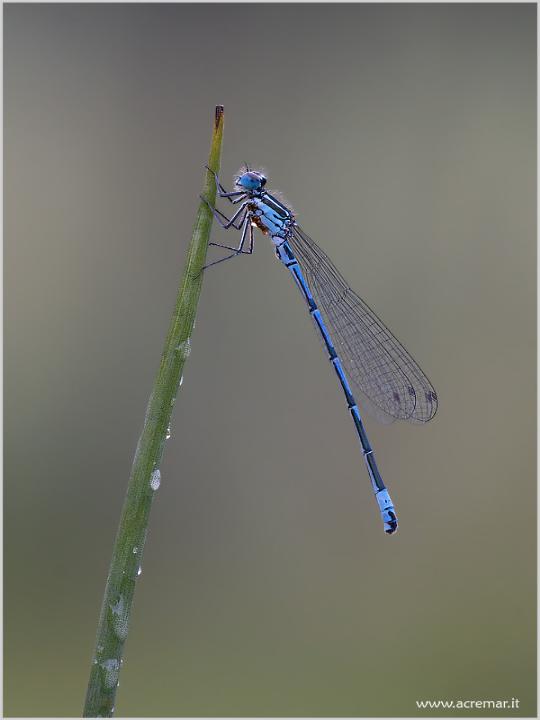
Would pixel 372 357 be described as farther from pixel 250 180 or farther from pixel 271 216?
pixel 250 180

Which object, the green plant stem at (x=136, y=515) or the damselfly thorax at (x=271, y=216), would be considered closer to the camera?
the green plant stem at (x=136, y=515)

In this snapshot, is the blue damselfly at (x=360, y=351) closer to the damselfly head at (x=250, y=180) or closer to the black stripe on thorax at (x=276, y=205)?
the black stripe on thorax at (x=276, y=205)

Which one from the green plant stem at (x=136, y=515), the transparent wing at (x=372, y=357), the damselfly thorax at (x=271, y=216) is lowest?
the green plant stem at (x=136, y=515)

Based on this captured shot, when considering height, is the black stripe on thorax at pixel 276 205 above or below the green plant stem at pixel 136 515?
above

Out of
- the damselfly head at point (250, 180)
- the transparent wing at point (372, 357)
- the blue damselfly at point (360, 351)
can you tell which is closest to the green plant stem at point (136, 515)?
the damselfly head at point (250, 180)

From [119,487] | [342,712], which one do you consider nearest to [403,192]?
[119,487]

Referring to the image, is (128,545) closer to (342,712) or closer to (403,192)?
(342,712)
